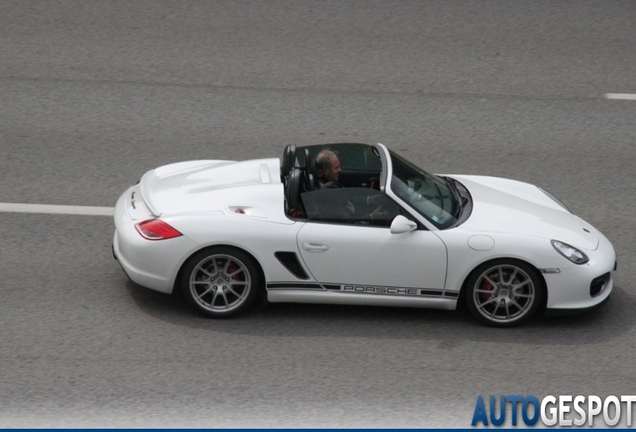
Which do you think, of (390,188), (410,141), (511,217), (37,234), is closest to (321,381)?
(390,188)

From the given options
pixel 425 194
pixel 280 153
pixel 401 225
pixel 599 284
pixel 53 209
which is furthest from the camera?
pixel 280 153

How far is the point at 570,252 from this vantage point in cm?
732

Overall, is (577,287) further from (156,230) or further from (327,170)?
(156,230)

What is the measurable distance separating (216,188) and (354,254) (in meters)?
1.34

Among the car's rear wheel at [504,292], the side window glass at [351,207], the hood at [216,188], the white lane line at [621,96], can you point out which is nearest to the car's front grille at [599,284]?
the car's rear wheel at [504,292]

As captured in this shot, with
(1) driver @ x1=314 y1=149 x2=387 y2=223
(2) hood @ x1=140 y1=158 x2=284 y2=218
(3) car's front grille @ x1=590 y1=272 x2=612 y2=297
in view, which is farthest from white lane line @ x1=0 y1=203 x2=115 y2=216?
(3) car's front grille @ x1=590 y1=272 x2=612 y2=297

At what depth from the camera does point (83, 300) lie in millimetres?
7539

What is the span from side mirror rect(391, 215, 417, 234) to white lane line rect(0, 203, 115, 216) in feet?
10.5

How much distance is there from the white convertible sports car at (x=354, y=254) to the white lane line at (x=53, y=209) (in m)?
1.57

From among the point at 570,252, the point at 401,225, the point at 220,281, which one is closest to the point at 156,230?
the point at 220,281

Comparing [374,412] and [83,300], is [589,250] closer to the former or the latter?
[374,412]

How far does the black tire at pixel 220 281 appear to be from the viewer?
717 cm

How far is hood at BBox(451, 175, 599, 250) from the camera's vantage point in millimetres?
7410

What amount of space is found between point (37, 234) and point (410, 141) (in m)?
4.30
